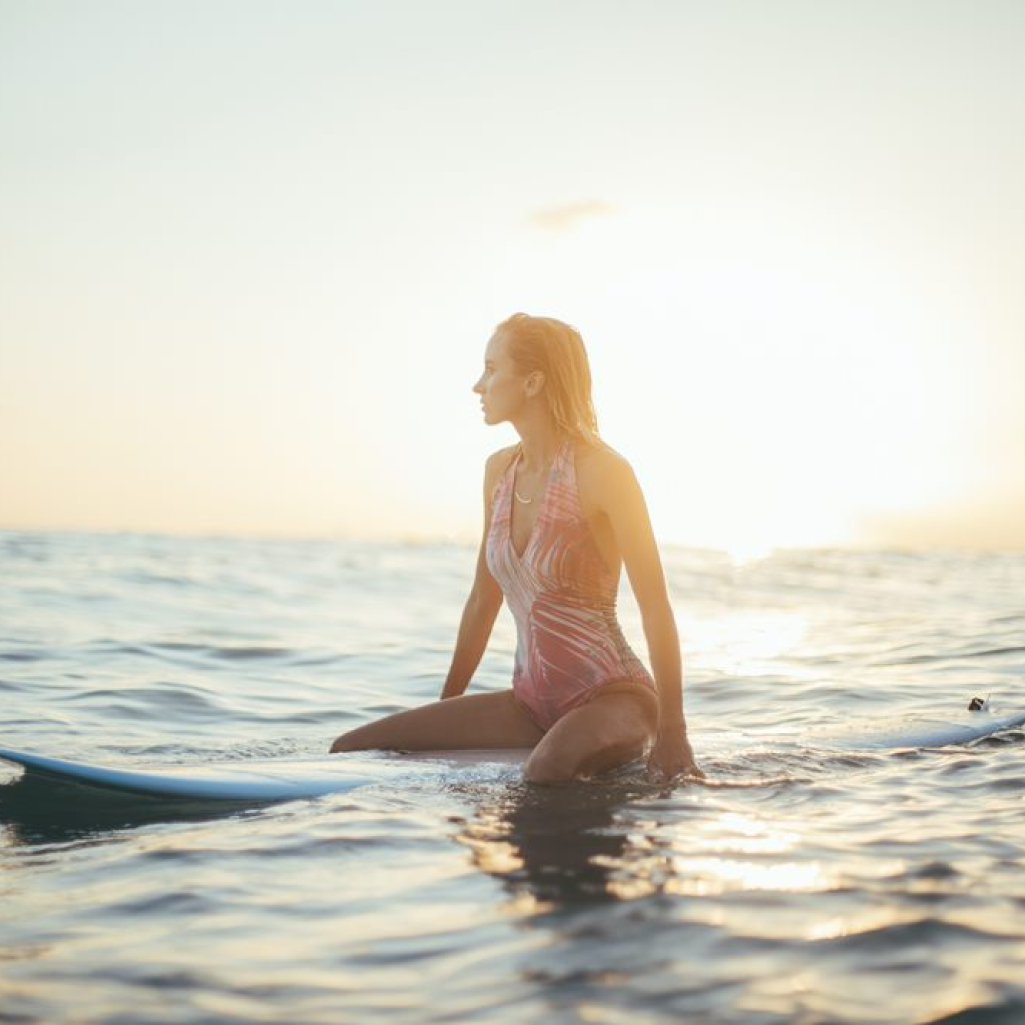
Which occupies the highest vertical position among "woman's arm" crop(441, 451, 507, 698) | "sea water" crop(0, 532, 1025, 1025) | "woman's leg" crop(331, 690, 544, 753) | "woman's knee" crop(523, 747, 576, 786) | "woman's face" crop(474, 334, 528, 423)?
"woman's face" crop(474, 334, 528, 423)

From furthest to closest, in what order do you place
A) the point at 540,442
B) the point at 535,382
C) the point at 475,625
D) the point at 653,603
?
the point at 475,625
the point at 540,442
the point at 535,382
the point at 653,603

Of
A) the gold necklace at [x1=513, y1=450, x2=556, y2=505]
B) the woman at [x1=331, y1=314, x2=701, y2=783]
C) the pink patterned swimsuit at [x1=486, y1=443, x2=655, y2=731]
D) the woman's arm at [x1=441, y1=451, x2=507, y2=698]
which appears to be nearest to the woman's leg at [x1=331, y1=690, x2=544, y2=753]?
the woman at [x1=331, y1=314, x2=701, y2=783]

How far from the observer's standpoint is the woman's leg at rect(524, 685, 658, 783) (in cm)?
490

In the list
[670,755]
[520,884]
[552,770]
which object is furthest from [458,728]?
[520,884]

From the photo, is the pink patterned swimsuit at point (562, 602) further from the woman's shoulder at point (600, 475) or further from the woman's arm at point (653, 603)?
the woman's arm at point (653, 603)

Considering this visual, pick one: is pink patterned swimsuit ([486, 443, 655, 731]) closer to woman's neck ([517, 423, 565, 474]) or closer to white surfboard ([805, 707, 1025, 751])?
woman's neck ([517, 423, 565, 474])

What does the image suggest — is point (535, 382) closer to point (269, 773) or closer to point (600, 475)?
point (600, 475)

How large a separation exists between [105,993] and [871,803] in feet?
9.90

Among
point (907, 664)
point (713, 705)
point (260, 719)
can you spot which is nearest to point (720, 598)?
point (907, 664)

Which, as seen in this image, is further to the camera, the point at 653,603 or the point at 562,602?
the point at 562,602

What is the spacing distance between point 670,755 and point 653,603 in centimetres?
58

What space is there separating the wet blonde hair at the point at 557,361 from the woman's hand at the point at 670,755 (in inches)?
46.2

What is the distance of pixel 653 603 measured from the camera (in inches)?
191

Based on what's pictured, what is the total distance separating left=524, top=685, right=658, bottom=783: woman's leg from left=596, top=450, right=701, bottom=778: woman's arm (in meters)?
0.18
